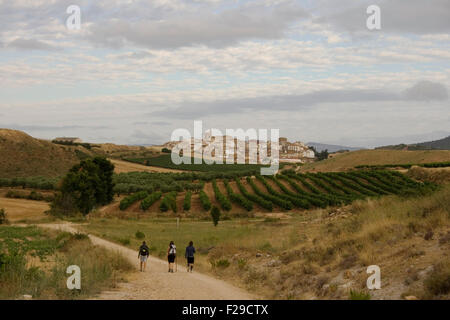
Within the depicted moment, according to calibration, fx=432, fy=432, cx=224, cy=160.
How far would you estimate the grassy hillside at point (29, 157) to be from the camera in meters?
106

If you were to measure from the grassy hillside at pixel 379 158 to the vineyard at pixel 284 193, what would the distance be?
29.0 meters

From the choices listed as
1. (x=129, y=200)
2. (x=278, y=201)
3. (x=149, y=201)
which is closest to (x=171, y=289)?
(x=278, y=201)

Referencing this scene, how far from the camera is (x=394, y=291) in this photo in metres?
11.6

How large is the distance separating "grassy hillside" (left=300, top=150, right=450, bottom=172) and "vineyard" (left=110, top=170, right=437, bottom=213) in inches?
1143

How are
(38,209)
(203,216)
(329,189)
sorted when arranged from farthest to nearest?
(329,189)
(38,209)
(203,216)

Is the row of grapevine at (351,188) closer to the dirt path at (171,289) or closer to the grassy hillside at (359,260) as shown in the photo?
the grassy hillside at (359,260)

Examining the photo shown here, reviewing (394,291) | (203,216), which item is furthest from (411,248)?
(203,216)

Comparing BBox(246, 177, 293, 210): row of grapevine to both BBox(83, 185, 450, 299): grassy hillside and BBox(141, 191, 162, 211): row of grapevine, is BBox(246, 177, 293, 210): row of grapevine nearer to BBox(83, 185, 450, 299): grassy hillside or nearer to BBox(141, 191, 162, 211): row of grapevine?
BBox(141, 191, 162, 211): row of grapevine

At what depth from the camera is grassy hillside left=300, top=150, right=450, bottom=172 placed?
10044 cm

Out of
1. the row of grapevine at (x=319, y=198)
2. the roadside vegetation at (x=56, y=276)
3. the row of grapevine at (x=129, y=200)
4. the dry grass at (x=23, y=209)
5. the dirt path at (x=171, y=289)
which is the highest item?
the roadside vegetation at (x=56, y=276)

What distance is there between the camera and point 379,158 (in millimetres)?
113125

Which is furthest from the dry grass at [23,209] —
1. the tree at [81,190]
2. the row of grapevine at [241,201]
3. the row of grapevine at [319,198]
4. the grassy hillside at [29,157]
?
the row of grapevine at [319,198]
